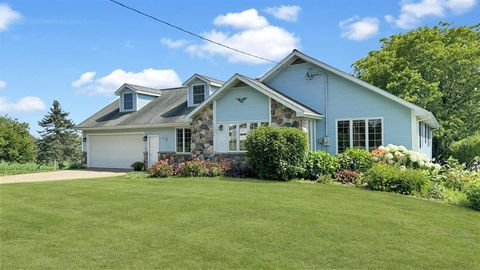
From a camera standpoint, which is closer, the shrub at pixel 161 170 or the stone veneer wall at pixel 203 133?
the shrub at pixel 161 170

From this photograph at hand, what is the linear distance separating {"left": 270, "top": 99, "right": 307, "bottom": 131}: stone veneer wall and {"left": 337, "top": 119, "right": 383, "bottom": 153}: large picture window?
1996 millimetres

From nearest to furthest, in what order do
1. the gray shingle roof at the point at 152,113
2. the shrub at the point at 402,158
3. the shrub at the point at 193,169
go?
the shrub at the point at 402,158 → the shrub at the point at 193,169 → the gray shingle roof at the point at 152,113

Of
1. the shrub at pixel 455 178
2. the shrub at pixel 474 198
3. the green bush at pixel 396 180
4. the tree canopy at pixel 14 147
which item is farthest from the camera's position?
the tree canopy at pixel 14 147

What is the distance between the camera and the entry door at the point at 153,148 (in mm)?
22975

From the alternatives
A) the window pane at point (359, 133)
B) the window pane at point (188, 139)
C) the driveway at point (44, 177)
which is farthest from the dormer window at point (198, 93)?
the window pane at point (359, 133)

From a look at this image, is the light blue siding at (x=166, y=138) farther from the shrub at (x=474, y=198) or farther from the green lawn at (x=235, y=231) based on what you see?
the shrub at (x=474, y=198)

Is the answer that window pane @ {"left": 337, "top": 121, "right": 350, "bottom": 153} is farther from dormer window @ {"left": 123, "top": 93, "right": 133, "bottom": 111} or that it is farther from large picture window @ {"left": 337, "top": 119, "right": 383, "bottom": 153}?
dormer window @ {"left": 123, "top": 93, "right": 133, "bottom": 111}

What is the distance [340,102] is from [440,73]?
1251 cm

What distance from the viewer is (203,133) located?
19516 mm

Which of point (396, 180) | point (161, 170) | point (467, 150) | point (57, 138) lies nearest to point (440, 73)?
point (467, 150)

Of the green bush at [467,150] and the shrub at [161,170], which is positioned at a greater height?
the green bush at [467,150]

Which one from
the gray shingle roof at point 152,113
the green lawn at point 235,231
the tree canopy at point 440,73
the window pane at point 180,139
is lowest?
the green lawn at point 235,231

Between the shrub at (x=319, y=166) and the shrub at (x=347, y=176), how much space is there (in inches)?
16.7

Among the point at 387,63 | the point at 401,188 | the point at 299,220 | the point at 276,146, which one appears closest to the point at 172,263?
the point at 299,220
